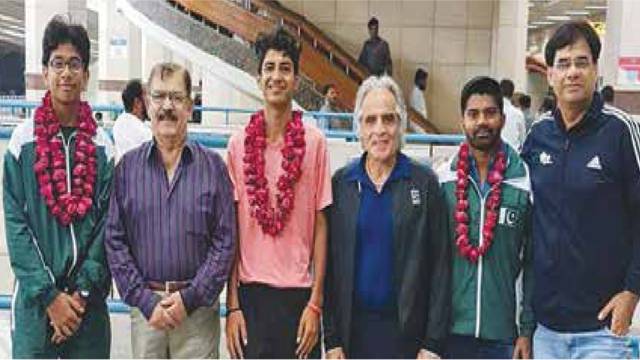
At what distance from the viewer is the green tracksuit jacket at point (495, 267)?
307cm

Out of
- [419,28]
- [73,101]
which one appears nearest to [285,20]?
[419,28]

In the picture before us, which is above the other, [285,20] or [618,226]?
[285,20]

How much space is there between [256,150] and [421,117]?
486 inches

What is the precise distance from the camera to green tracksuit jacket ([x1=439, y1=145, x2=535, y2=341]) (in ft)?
10.1

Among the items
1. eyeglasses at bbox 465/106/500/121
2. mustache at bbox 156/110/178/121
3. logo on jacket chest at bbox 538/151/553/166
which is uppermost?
eyeglasses at bbox 465/106/500/121

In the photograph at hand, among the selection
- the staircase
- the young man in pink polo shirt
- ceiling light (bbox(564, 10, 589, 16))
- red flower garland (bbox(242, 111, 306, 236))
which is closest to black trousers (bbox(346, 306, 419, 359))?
the young man in pink polo shirt

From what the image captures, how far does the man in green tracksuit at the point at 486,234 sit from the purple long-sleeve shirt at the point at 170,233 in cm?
91

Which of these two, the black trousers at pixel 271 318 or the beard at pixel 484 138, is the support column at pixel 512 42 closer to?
the beard at pixel 484 138

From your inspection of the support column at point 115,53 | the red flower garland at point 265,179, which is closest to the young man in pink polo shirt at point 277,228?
the red flower garland at point 265,179

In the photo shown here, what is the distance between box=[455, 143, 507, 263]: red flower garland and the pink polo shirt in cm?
52

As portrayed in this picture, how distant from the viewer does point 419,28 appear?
1722 centimetres

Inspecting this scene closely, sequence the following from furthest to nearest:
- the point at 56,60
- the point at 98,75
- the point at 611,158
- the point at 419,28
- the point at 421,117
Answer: the point at 98,75 < the point at 419,28 < the point at 421,117 < the point at 56,60 < the point at 611,158

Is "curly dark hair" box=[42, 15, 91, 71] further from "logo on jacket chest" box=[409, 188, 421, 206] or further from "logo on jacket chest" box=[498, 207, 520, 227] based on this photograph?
"logo on jacket chest" box=[498, 207, 520, 227]

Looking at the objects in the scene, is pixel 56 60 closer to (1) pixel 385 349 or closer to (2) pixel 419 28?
(1) pixel 385 349
